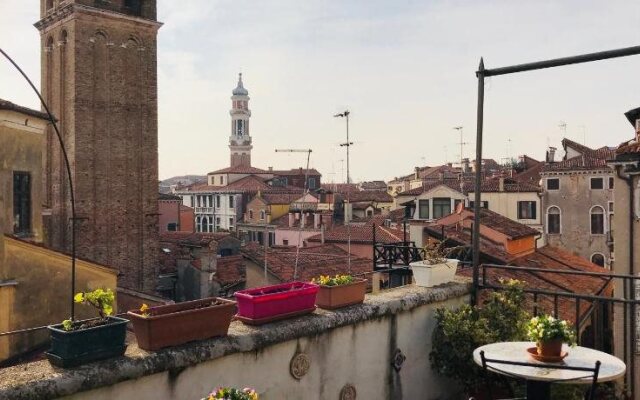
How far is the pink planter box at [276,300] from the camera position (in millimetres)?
4422

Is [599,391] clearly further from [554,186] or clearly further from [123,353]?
[554,186]

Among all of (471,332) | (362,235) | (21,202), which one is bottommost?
(362,235)

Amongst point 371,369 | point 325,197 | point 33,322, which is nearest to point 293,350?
point 371,369

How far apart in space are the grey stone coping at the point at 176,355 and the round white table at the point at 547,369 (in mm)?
1054

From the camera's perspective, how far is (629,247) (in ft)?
41.4

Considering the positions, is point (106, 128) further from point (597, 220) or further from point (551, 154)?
point (551, 154)

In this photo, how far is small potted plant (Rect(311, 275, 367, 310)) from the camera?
5.01 meters

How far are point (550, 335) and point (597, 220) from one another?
119 ft

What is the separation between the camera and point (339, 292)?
506 centimetres

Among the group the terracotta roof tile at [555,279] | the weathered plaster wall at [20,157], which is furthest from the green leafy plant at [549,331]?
the weathered plaster wall at [20,157]

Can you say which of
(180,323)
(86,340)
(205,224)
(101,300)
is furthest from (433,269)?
(205,224)

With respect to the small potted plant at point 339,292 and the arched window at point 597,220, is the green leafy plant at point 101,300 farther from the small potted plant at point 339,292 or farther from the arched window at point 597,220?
the arched window at point 597,220

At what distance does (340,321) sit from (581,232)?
36.6 m

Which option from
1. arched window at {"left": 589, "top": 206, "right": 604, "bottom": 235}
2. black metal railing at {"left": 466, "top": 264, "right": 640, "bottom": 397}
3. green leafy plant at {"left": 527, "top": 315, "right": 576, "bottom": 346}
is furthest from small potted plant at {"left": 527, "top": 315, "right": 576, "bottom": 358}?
arched window at {"left": 589, "top": 206, "right": 604, "bottom": 235}
